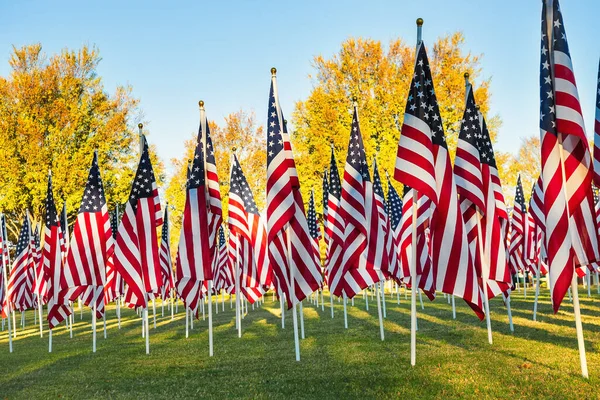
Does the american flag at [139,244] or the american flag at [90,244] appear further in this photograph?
the american flag at [90,244]

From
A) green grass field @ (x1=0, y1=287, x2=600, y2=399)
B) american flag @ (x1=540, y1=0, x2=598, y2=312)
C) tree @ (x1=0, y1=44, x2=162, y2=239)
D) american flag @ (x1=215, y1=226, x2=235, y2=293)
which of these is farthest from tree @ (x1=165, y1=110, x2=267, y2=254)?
american flag @ (x1=540, y1=0, x2=598, y2=312)

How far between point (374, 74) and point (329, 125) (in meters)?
4.69

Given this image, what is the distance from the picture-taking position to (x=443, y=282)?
9.55m

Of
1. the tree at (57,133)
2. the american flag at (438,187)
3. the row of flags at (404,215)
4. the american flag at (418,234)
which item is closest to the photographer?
the row of flags at (404,215)

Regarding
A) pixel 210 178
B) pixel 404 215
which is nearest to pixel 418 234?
pixel 404 215

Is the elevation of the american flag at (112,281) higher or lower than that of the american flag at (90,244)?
lower

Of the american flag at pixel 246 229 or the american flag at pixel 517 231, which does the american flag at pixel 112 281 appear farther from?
the american flag at pixel 517 231

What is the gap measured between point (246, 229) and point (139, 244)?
11.1 feet

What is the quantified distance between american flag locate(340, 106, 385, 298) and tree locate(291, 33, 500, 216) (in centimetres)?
2242

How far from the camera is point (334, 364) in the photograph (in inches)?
428

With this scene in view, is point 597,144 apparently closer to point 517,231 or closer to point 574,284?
point 574,284

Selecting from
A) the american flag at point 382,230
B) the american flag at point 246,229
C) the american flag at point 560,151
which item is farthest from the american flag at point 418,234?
the american flag at point 560,151

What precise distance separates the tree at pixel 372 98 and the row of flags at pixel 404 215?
17.6 meters

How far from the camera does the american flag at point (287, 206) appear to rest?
449 inches
